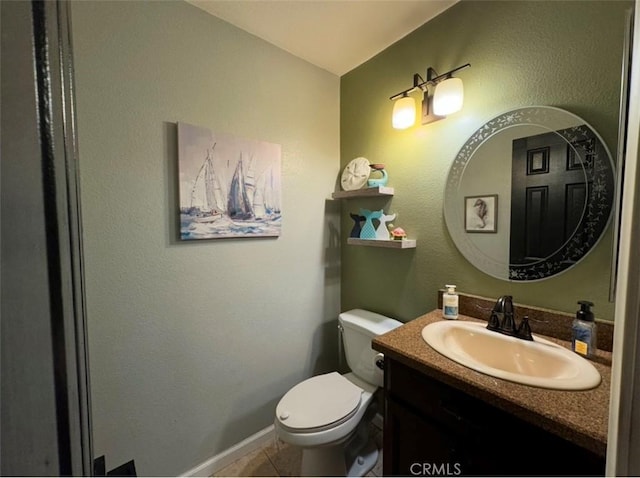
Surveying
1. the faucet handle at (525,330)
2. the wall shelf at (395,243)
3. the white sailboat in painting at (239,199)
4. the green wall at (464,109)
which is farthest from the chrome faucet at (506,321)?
the white sailboat in painting at (239,199)

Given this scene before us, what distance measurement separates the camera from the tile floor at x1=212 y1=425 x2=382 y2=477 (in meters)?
1.37

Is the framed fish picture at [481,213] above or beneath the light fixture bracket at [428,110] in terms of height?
beneath

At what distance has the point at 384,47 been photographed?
1510 mm

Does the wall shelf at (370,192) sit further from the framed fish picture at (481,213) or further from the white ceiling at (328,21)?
the white ceiling at (328,21)

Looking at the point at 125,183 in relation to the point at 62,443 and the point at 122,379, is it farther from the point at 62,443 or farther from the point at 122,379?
the point at 62,443

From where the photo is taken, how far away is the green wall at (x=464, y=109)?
3.00ft

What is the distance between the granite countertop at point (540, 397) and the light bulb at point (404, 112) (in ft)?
3.68

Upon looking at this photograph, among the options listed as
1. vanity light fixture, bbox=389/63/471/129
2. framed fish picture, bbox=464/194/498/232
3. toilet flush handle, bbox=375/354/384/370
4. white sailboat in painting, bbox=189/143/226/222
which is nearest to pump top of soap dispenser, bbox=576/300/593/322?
framed fish picture, bbox=464/194/498/232

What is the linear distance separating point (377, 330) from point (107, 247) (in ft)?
4.33

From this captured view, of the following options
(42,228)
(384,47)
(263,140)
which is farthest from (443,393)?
(384,47)

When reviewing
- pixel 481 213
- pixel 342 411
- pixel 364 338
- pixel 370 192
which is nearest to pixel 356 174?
pixel 370 192

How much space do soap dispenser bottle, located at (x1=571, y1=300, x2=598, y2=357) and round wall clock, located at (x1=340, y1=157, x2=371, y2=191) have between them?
45.5 inches

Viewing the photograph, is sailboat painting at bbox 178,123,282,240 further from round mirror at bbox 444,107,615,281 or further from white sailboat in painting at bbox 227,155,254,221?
round mirror at bbox 444,107,615,281

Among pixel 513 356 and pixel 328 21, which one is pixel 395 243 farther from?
pixel 328 21
